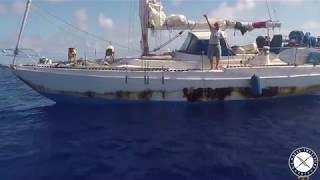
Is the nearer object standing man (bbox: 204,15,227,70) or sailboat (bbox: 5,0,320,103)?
sailboat (bbox: 5,0,320,103)

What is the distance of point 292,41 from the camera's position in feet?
72.7

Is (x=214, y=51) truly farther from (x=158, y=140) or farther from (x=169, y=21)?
(x=158, y=140)

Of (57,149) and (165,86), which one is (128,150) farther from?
(165,86)

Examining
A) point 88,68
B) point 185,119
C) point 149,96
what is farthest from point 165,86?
point 88,68

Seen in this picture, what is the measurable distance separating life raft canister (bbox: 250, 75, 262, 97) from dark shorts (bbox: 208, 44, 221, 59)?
203 cm

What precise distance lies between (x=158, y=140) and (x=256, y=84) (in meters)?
7.10

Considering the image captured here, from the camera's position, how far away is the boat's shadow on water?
32.7 feet

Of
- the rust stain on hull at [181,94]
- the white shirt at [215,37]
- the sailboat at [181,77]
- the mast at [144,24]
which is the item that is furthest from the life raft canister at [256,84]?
the mast at [144,24]

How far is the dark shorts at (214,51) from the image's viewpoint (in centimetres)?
1814

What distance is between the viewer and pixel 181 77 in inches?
685

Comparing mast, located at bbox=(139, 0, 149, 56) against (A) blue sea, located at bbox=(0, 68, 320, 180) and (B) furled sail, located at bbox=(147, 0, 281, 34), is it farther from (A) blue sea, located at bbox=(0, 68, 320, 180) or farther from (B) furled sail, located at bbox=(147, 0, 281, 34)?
(A) blue sea, located at bbox=(0, 68, 320, 180)

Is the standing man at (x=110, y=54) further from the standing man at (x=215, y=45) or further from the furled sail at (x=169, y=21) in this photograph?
the standing man at (x=215, y=45)

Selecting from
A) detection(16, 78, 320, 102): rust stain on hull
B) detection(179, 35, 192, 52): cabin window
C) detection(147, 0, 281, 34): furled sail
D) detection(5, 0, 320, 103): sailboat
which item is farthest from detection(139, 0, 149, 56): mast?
detection(16, 78, 320, 102): rust stain on hull

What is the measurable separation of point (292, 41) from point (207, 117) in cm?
970
